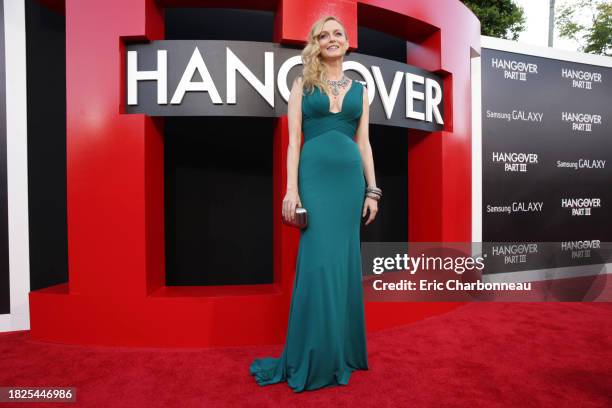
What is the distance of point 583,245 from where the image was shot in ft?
17.1

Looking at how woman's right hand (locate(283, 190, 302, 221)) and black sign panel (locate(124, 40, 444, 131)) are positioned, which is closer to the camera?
woman's right hand (locate(283, 190, 302, 221))

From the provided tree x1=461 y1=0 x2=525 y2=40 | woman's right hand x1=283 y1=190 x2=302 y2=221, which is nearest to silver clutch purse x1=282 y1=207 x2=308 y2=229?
woman's right hand x1=283 y1=190 x2=302 y2=221

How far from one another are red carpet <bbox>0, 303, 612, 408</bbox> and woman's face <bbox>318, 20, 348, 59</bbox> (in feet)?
6.03

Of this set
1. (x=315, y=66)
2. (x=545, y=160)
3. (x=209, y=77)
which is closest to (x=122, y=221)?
(x=209, y=77)

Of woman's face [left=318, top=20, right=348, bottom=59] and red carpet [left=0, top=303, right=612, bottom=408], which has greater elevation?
woman's face [left=318, top=20, right=348, bottom=59]

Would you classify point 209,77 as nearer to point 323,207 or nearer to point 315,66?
point 315,66

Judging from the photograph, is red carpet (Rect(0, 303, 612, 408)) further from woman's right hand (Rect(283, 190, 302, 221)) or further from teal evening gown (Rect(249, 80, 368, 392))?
woman's right hand (Rect(283, 190, 302, 221))

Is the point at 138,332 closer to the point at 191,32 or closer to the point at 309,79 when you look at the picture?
the point at 309,79

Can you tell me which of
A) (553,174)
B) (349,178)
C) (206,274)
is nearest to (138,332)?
(206,274)

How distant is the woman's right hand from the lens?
212 cm

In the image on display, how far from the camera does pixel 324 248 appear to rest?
2.15 meters

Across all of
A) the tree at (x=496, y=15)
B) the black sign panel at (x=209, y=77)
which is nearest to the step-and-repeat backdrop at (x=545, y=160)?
the black sign panel at (x=209, y=77)

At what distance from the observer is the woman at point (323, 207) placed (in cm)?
214

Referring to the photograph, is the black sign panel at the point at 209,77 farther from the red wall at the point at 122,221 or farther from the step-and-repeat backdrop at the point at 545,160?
the step-and-repeat backdrop at the point at 545,160
